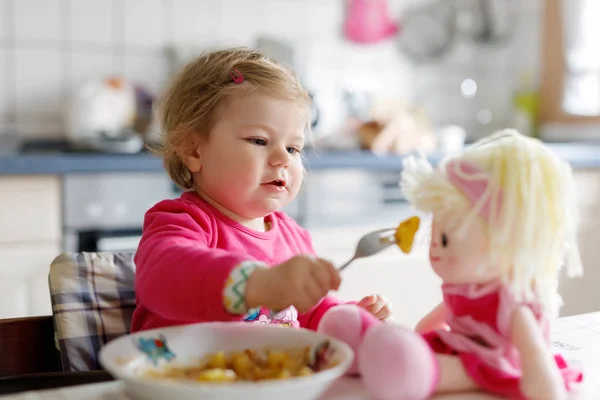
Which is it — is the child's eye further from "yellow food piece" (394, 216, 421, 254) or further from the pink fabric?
"yellow food piece" (394, 216, 421, 254)

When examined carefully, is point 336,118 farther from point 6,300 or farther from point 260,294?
point 260,294

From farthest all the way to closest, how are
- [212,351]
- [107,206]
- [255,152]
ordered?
[107,206], [255,152], [212,351]

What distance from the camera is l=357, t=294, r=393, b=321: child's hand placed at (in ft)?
3.27

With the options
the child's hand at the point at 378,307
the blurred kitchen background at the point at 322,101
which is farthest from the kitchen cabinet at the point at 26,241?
the child's hand at the point at 378,307

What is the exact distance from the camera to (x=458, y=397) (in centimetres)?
70

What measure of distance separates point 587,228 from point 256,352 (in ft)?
7.32

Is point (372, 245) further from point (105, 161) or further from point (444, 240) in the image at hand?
point (105, 161)

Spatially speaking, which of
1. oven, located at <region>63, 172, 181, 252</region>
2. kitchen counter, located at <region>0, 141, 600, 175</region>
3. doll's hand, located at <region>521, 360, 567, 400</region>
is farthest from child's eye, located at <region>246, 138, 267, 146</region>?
oven, located at <region>63, 172, 181, 252</region>

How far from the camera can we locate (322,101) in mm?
2912

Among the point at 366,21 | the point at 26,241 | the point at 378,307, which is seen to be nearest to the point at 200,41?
the point at 366,21

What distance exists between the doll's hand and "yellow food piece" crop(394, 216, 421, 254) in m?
0.17

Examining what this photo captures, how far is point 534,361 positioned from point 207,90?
1.97ft

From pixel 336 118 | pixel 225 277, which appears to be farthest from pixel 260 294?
pixel 336 118

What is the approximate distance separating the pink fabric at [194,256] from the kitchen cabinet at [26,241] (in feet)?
3.31
